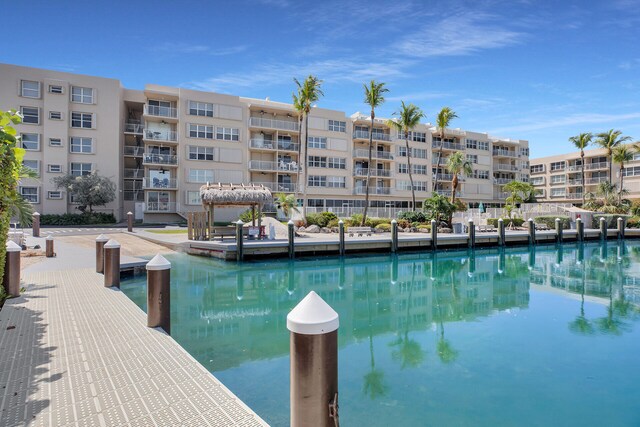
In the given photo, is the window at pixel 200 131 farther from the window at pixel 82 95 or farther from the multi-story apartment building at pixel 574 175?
the multi-story apartment building at pixel 574 175

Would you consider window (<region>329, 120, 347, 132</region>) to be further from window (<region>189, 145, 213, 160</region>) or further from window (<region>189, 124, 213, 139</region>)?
window (<region>189, 145, 213, 160</region>)

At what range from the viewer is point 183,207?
43.1 m

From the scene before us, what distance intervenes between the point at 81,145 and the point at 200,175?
12615 mm

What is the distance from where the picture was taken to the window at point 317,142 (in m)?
50.0

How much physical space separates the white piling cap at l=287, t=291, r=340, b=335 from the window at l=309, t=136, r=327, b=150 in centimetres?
4772

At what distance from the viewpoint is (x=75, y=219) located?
125 feet

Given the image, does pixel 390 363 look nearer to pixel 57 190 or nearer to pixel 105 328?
pixel 105 328

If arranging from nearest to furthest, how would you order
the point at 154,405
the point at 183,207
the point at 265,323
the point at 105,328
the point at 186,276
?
1. the point at 154,405
2. the point at 105,328
3. the point at 265,323
4. the point at 186,276
5. the point at 183,207

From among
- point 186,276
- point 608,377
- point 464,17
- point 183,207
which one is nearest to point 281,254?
point 186,276

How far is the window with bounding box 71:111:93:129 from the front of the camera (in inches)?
1624

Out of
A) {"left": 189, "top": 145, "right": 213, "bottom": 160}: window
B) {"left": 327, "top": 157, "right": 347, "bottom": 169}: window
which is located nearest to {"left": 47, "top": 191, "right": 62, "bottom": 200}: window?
{"left": 189, "top": 145, "right": 213, "bottom": 160}: window

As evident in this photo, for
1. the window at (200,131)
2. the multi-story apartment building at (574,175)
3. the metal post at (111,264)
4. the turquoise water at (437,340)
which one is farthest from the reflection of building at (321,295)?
the multi-story apartment building at (574,175)

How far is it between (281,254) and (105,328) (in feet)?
50.3

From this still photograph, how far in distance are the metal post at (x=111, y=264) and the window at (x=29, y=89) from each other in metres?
39.6
